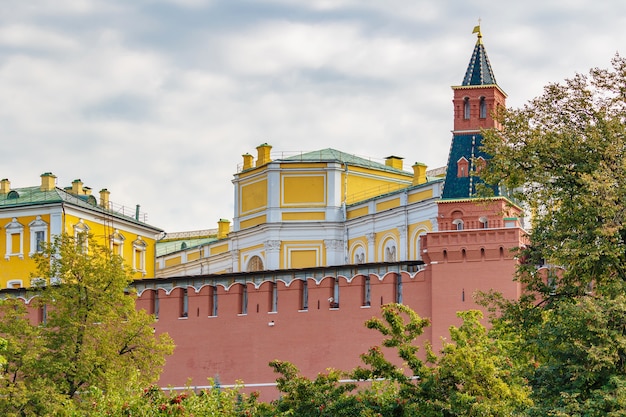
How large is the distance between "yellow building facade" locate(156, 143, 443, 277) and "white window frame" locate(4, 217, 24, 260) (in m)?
8.53

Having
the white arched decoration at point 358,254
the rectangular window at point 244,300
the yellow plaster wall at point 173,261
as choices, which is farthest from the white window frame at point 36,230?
the rectangular window at point 244,300

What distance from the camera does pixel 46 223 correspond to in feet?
210

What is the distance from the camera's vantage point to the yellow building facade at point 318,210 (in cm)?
6138

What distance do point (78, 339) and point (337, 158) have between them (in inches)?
966

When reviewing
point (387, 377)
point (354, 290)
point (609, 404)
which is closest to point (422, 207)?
point (354, 290)

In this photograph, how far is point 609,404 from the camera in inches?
1091

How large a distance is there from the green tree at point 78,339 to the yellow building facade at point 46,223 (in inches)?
766

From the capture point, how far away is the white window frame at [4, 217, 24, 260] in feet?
211

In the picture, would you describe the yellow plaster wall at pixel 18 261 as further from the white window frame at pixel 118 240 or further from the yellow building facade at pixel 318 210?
the yellow building facade at pixel 318 210

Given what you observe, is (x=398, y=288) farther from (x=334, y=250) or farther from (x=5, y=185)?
(x=5, y=185)

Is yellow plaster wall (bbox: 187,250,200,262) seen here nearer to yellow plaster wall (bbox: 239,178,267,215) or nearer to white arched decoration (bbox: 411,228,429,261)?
yellow plaster wall (bbox: 239,178,267,215)

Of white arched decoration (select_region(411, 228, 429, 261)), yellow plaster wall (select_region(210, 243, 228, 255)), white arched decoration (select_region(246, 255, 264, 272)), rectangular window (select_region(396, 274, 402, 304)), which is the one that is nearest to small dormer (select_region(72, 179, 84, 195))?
yellow plaster wall (select_region(210, 243, 228, 255))

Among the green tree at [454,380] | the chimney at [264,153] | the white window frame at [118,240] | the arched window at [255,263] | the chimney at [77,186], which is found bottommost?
the green tree at [454,380]

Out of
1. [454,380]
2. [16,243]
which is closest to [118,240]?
[16,243]
